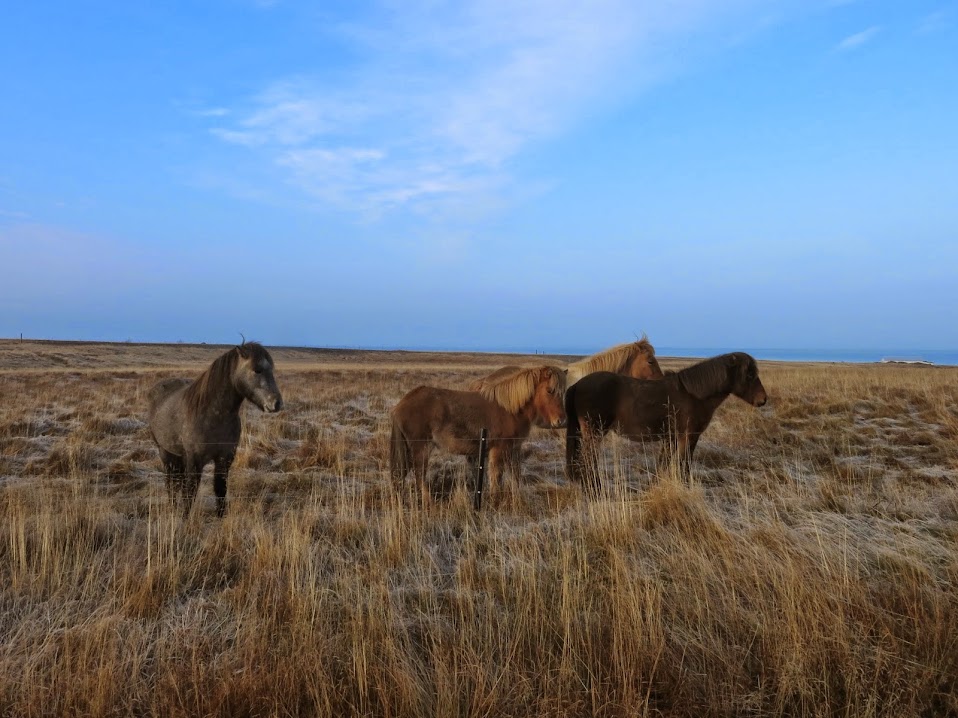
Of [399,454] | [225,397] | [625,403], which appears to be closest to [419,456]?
[399,454]

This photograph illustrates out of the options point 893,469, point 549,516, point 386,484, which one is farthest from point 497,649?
point 893,469

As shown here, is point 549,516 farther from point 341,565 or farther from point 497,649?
point 497,649

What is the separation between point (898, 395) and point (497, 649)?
17145 mm

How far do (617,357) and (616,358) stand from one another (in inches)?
1.0

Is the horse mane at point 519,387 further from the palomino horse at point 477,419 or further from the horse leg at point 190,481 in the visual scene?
the horse leg at point 190,481

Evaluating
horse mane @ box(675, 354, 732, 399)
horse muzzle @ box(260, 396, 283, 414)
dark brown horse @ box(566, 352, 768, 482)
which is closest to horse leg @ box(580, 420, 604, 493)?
dark brown horse @ box(566, 352, 768, 482)

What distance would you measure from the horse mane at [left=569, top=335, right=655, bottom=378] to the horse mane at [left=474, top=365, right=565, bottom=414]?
315 centimetres

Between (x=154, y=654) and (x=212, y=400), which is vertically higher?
(x=212, y=400)

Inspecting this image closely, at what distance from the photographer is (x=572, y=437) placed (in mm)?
7766

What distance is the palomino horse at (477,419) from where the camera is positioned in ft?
22.1

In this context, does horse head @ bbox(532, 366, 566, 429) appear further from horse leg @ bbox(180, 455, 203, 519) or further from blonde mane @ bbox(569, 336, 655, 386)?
horse leg @ bbox(180, 455, 203, 519)

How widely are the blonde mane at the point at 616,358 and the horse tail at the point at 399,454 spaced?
4309mm

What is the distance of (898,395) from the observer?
1590 cm

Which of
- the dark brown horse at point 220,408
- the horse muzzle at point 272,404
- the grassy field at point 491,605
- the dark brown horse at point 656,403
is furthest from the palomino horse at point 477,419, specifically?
the dark brown horse at point 220,408
